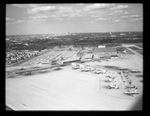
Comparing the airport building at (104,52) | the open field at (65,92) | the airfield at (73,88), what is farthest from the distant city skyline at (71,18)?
the open field at (65,92)

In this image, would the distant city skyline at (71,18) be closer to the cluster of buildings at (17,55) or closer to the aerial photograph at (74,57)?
the aerial photograph at (74,57)

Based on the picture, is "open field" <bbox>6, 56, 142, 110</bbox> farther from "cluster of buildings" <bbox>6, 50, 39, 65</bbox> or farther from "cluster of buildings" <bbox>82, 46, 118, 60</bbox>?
"cluster of buildings" <bbox>6, 50, 39, 65</bbox>

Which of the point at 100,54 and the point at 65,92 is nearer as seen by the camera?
the point at 65,92

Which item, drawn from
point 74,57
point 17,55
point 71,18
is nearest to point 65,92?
point 74,57

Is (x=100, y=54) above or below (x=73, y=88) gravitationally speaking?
above

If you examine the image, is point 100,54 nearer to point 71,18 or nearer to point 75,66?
point 75,66

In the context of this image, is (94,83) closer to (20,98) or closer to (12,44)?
(20,98)
